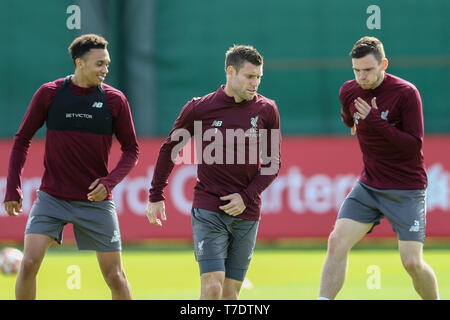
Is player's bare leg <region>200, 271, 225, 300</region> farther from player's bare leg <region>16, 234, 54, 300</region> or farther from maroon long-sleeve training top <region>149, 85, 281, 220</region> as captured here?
player's bare leg <region>16, 234, 54, 300</region>

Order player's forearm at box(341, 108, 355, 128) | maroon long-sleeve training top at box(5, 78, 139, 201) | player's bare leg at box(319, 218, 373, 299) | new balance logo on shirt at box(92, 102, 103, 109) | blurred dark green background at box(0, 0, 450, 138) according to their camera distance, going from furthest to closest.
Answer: blurred dark green background at box(0, 0, 450, 138) < player's forearm at box(341, 108, 355, 128) < player's bare leg at box(319, 218, 373, 299) < new balance logo on shirt at box(92, 102, 103, 109) < maroon long-sleeve training top at box(5, 78, 139, 201)

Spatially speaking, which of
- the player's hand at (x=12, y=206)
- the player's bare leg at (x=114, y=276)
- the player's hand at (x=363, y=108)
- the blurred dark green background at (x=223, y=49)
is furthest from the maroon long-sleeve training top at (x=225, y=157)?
the blurred dark green background at (x=223, y=49)

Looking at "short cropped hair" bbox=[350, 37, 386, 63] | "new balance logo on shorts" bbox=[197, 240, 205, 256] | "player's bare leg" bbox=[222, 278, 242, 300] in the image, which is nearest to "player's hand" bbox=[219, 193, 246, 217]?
"new balance logo on shorts" bbox=[197, 240, 205, 256]

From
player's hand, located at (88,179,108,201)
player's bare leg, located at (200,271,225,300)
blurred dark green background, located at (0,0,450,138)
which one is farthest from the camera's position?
blurred dark green background, located at (0,0,450,138)

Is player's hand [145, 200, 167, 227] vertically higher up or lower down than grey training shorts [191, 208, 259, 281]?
higher up

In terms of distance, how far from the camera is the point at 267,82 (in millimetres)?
18969

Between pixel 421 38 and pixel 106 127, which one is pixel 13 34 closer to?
pixel 421 38

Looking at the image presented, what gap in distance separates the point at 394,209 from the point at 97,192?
2.72 m

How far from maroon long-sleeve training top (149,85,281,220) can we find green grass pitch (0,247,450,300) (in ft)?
9.22

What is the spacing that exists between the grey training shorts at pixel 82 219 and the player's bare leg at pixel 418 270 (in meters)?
2.60

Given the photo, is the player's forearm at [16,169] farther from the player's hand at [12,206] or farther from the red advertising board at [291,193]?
the red advertising board at [291,193]

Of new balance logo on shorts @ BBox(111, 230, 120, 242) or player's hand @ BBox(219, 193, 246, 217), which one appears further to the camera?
new balance logo on shorts @ BBox(111, 230, 120, 242)

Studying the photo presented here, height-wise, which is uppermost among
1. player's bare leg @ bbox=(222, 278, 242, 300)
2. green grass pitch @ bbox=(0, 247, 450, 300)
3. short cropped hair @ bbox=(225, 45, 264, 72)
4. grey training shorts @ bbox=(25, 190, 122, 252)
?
short cropped hair @ bbox=(225, 45, 264, 72)

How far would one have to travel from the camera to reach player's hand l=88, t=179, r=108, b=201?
25.1 feet
